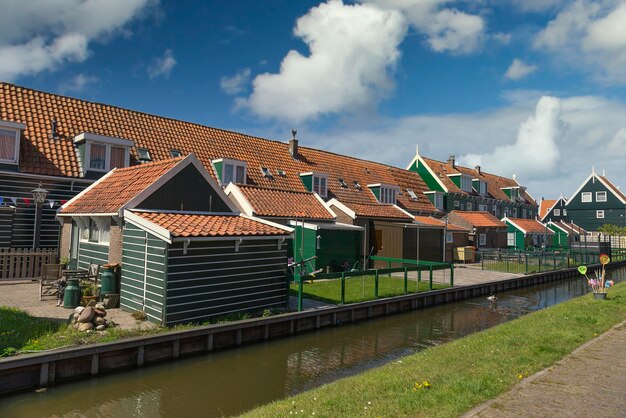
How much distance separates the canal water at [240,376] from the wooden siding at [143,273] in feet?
6.71

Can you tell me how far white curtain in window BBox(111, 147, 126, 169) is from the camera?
21.6 m

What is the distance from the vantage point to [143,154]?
23.7 meters

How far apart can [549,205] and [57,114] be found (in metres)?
80.0

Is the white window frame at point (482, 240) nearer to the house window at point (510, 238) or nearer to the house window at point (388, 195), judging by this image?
the house window at point (510, 238)

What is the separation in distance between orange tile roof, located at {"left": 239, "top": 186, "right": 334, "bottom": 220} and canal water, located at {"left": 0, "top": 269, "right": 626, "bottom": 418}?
8124 mm

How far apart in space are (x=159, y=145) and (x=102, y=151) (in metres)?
4.19

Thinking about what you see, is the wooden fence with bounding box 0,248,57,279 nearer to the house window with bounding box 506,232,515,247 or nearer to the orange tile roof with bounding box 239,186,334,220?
the orange tile roof with bounding box 239,186,334,220

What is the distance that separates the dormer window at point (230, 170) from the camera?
25703 millimetres

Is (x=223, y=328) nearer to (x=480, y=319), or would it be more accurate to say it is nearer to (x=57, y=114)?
(x=480, y=319)

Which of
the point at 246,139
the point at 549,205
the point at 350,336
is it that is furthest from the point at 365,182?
the point at 549,205

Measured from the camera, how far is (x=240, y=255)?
13.8m

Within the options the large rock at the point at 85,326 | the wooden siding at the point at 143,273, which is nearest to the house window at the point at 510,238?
the wooden siding at the point at 143,273

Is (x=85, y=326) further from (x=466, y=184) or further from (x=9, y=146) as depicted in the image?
(x=466, y=184)

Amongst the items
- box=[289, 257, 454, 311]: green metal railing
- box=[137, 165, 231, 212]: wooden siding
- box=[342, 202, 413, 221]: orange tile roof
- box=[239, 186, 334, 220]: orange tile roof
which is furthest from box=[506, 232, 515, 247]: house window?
box=[137, 165, 231, 212]: wooden siding
